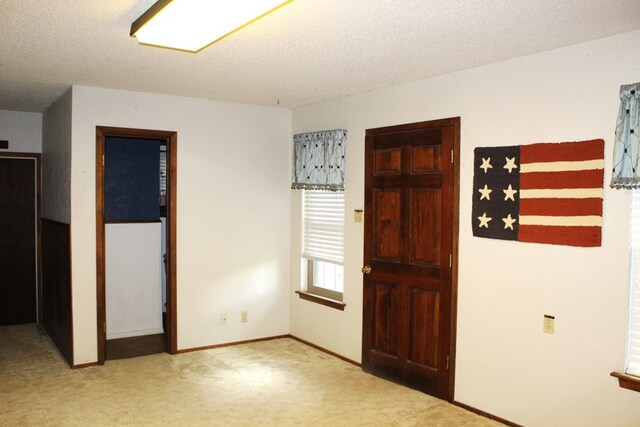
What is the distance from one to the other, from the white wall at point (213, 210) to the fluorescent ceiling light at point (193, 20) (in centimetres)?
202

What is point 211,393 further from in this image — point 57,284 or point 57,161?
point 57,161

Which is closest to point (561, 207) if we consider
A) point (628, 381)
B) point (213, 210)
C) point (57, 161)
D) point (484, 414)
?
point (628, 381)

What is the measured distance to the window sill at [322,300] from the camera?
192 inches

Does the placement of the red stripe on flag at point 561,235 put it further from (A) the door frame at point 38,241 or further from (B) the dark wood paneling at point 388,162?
(A) the door frame at point 38,241

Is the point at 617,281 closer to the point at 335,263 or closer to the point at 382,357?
the point at 382,357

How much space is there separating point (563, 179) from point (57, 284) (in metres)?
4.59

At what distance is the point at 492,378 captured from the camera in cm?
355

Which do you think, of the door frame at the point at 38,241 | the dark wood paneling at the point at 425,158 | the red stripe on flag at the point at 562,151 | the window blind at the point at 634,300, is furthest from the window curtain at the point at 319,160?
the door frame at the point at 38,241

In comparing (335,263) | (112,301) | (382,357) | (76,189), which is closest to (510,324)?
(382,357)

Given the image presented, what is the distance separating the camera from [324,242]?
514cm

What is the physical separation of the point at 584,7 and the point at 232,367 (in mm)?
3761

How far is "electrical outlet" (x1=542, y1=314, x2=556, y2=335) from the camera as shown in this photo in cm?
319

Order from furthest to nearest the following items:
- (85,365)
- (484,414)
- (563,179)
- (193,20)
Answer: (85,365), (484,414), (563,179), (193,20)

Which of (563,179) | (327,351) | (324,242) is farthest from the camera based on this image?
(324,242)
